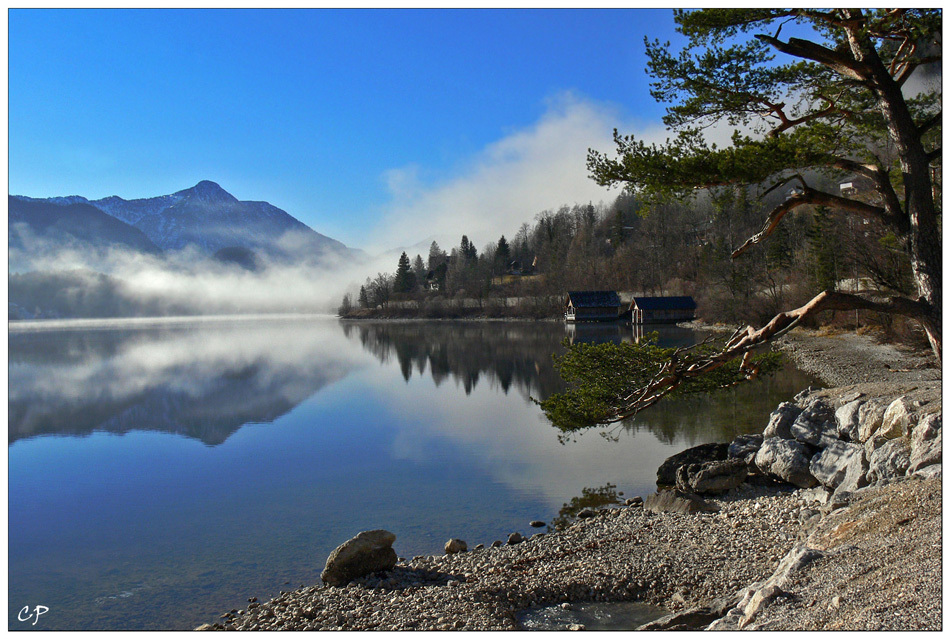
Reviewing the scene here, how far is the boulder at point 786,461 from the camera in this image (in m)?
9.20

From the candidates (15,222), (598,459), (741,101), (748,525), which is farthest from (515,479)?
(15,222)

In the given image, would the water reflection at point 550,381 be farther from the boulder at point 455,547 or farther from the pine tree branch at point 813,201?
the boulder at point 455,547

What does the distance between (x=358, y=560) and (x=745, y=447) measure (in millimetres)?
7145

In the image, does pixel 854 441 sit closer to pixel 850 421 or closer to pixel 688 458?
pixel 850 421

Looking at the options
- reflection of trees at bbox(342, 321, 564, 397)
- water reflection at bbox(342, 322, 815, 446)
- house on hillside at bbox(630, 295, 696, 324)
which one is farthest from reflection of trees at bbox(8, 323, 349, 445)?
house on hillside at bbox(630, 295, 696, 324)

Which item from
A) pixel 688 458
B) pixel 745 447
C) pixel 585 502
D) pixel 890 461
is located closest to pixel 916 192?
pixel 890 461

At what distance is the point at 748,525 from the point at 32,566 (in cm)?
965

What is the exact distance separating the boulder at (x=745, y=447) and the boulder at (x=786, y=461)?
0.46 metres

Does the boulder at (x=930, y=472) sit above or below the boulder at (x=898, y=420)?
below

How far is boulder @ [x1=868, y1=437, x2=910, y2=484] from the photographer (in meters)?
7.45

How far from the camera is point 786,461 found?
30.8 ft

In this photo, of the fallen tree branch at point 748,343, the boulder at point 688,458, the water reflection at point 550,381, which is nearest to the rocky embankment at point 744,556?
the boulder at point 688,458

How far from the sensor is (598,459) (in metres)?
12.7

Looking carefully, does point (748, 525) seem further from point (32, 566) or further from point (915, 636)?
point (32, 566)
